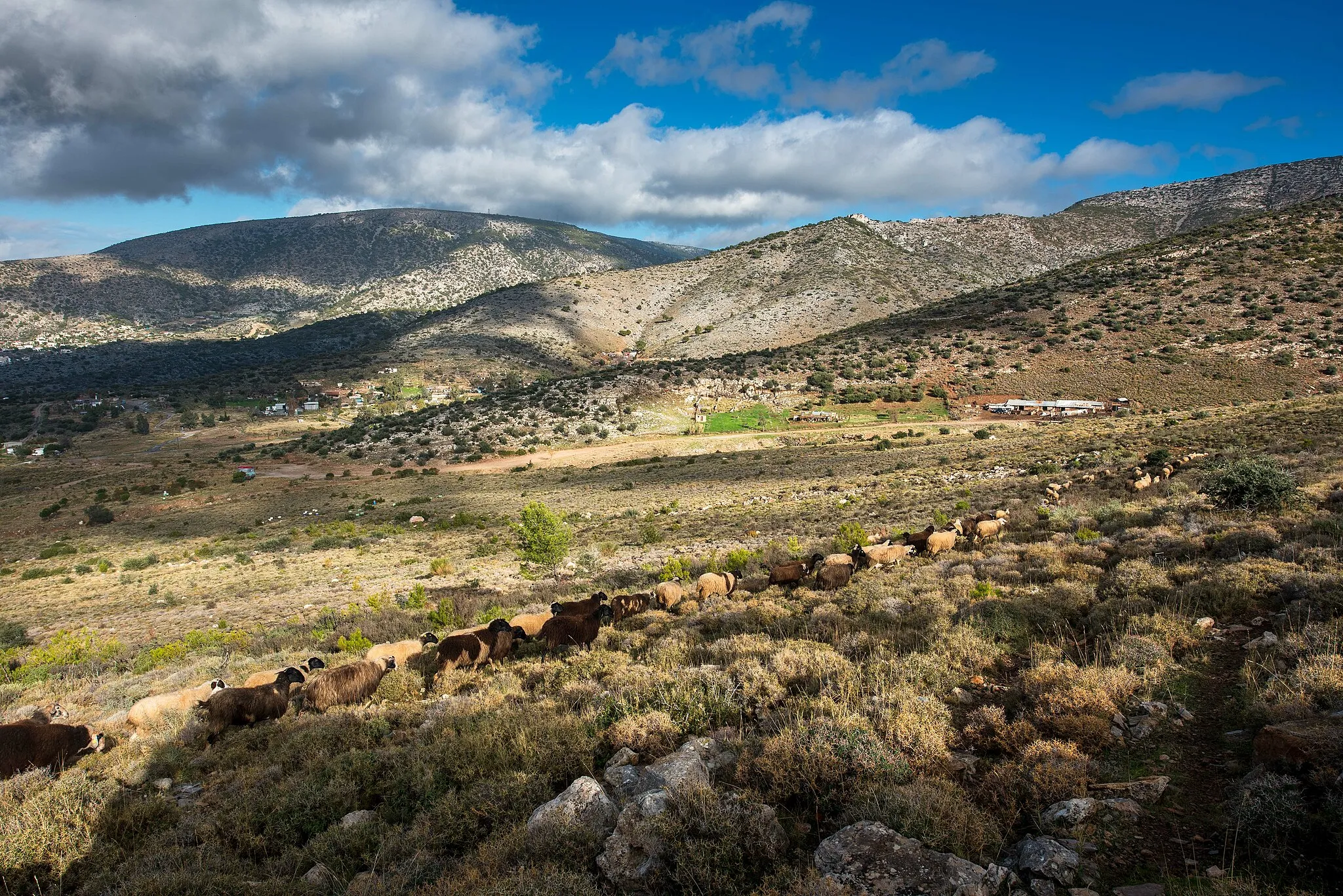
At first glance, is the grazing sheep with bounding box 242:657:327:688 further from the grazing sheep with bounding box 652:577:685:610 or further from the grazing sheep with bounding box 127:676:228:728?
the grazing sheep with bounding box 652:577:685:610

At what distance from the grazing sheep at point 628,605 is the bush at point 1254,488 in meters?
11.7

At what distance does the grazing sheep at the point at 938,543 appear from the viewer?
12070 millimetres

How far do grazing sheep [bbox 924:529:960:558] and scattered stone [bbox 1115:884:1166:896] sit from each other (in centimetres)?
896

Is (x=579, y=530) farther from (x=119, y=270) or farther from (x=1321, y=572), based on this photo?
(x=119, y=270)

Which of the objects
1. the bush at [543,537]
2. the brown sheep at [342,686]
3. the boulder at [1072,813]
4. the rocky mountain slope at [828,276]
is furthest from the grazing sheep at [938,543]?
the rocky mountain slope at [828,276]

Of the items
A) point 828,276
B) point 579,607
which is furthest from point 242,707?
point 828,276

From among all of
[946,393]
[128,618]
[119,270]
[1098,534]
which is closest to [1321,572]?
[1098,534]

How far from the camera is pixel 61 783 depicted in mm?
5766

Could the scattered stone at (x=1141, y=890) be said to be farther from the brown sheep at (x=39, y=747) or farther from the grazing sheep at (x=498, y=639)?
the brown sheep at (x=39, y=747)

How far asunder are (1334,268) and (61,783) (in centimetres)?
7911

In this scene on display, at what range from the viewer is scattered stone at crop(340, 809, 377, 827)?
16.5 ft

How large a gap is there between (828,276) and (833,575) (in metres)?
96.8

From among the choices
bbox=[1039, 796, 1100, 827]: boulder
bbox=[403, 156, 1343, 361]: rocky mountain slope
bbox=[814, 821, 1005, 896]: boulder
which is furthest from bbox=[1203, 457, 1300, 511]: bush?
bbox=[403, 156, 1343, 361]: rocky mountain slope

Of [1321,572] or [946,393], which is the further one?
[946,393]
